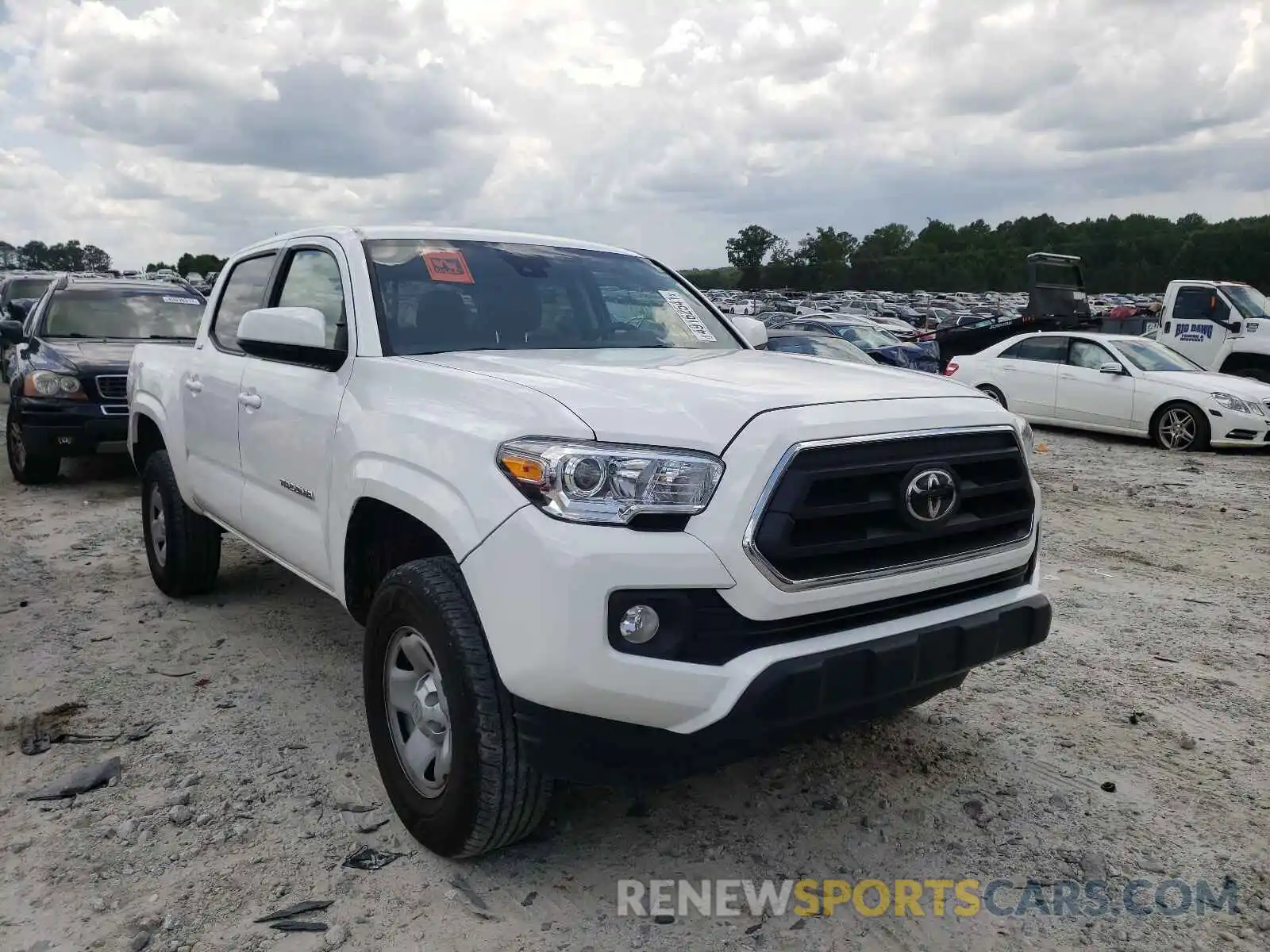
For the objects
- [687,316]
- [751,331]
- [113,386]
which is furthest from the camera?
[113,386]

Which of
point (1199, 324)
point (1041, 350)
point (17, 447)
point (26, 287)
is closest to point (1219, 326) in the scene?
point (1199, 324)

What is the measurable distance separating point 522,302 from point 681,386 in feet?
4.14

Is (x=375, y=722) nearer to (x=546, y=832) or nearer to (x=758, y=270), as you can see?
(x=546, y=832)

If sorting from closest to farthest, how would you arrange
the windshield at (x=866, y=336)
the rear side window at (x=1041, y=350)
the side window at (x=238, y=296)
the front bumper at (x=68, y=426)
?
the side window at (x=238, y=296)
the front bumper at (x=68, y=426)
the rear side window at (x=1041, y=350)
the windshield at (x=866, y=336)

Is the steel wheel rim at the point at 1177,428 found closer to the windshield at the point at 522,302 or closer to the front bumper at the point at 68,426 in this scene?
the windshield at the point at 522,302

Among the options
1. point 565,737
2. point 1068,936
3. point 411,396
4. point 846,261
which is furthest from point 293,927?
point 846,261

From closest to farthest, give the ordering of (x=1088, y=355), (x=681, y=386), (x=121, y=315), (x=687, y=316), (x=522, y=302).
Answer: (x=681, y=386)
(x=522, y=302)
(x=687, y=316)
(x=121, y=315)
(x=1088, y=355)

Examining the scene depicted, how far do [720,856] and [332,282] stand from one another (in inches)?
97.7

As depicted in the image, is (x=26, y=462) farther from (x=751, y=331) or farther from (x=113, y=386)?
(x=751, y=331)

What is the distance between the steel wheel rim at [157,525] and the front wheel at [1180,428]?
10806 millimetres

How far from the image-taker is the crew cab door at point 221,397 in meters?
4.26

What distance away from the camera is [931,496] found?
2619 millimetres

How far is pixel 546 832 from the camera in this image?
301 cm

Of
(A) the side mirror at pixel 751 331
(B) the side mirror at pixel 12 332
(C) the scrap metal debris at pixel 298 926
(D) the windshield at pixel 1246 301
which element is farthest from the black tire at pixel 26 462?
(D) the windshield at pixel 1246 301
